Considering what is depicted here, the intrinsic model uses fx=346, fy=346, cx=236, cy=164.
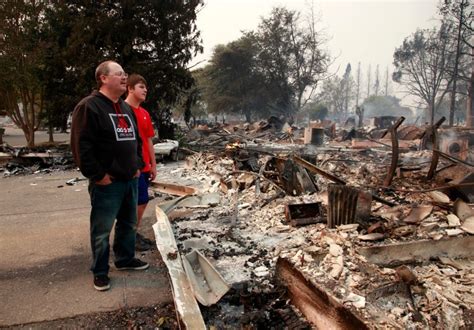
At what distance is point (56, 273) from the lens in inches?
132

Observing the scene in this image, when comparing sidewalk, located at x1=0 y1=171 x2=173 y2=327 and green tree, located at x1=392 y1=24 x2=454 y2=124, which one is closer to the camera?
sidewalk, located at x1=0 y1=171 x2=173 y2=327

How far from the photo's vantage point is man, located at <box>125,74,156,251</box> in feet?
12.0

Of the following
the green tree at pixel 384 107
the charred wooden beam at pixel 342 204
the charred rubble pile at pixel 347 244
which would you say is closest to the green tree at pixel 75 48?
the charred rubble pile at pixel 347 244

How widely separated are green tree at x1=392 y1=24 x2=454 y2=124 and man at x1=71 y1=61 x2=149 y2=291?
109 ft


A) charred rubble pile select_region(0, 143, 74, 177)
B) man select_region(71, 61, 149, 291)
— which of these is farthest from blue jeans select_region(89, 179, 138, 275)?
charred rubble pile select_region(0, 143, 74, 177)

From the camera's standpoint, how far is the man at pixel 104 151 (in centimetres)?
274

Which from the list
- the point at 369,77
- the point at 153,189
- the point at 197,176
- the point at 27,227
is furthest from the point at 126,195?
the point at 369,77

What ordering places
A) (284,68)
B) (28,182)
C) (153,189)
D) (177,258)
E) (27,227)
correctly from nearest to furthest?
(177,258) → (27,227) → (153,189) → (28,182) → (284,68)

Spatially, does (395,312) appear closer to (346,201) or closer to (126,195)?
(346,201)

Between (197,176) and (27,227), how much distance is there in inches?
170

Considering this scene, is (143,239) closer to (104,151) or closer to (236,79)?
(104,151)

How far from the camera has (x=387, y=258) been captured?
3326 millimetres

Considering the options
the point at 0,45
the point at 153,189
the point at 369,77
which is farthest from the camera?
the point at 369,77

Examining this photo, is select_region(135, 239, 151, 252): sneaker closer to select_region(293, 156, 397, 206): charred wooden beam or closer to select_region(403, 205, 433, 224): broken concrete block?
select_region(293, 156, 397, 206): charred wooden beam
